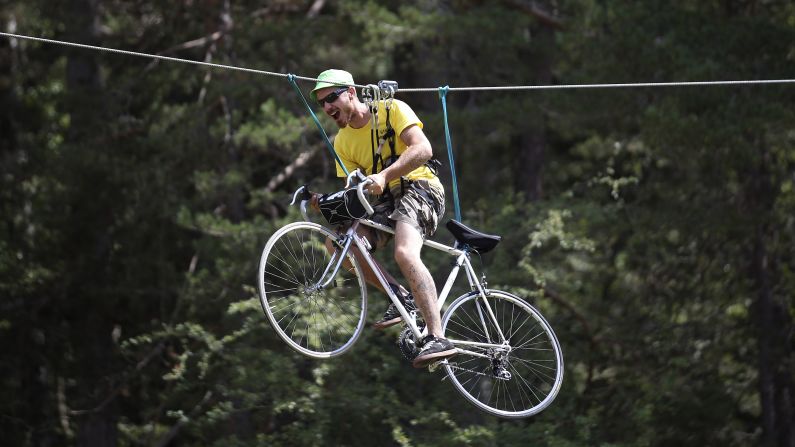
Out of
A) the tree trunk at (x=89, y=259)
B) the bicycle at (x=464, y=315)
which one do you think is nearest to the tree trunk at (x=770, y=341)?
the tree trunk at (x=89, y=259)

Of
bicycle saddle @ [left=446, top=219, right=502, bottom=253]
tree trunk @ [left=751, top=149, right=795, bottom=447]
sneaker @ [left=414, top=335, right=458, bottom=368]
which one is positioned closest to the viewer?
sneaker @ [left=414, top=335, right=458, bottom=368]

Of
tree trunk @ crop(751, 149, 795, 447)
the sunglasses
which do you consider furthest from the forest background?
the sunglasses

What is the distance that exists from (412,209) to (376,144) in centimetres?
34

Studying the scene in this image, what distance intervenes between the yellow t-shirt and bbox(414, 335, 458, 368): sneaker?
746 mm

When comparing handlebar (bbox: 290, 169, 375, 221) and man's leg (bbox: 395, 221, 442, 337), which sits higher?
handlebar (bbox: 290, 169, 375, 221)

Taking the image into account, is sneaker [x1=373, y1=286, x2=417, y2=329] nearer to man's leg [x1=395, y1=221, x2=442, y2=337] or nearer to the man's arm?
man's leg [x1=395, y1=221, x2=442, y2=337]

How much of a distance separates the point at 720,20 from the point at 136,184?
21.9 feet

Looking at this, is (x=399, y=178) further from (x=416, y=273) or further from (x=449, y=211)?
(x=449, y=211)

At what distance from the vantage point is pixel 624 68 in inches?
502

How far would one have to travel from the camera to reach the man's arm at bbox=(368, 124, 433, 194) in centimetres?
565

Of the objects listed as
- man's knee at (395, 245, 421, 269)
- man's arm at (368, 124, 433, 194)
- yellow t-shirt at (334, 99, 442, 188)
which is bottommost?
man's knee at (395, 245, 421, 269)

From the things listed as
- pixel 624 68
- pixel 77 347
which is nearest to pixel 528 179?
pixel 624 68

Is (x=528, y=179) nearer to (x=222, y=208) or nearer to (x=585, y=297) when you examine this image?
(x=585, y=297)

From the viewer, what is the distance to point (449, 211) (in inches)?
507
